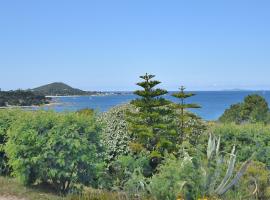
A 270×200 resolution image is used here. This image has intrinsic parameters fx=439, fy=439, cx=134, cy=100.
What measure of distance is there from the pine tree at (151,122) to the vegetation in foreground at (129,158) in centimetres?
3

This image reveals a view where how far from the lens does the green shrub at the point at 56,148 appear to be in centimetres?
808

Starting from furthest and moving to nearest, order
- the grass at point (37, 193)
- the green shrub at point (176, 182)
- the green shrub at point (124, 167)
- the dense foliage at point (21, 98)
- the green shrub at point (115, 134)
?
the dense foliage at point (21, 98)
the green shrub at point (115, 134)
the green shrub at point (124, 167)
the grass at point (37, 193)
the green shrub at point (176, 182)

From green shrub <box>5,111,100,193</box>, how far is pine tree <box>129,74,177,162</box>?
3392 mm

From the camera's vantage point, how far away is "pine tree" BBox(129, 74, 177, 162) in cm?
1206

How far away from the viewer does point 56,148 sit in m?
8.15

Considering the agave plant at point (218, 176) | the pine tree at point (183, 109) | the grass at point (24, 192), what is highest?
the pine tree at point (183, 109)

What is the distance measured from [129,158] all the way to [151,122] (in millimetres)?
2699

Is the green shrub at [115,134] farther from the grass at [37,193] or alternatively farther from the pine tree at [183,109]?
the grass at [37,193]

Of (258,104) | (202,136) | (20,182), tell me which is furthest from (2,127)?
(258,104)

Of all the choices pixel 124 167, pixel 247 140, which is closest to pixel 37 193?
pixel 124 167

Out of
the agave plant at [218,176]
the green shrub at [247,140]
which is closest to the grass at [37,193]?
the agave plant at [218,176]

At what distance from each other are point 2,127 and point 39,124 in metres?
2.01

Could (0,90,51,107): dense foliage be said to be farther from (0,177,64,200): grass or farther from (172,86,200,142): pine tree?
(0,177,64,200): grass

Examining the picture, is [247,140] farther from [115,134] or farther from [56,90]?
[56,90]
